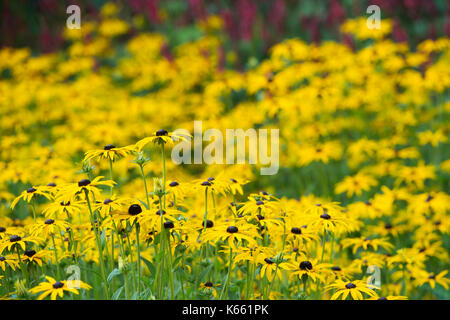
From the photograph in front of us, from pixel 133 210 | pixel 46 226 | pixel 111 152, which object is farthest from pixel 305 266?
pixel 46 226

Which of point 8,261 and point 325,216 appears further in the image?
point 325,216

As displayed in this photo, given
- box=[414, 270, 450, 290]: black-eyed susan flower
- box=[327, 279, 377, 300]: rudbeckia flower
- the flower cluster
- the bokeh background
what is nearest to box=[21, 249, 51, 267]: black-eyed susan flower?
the flower cluster

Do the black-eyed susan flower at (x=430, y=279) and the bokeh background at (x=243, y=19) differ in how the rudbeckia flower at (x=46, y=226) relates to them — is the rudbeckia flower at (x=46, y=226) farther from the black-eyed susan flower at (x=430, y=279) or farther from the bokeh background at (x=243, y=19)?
the bokeh background at (x=243, y=19)

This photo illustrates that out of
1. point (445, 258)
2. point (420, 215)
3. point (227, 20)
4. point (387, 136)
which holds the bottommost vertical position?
point (445, 258)

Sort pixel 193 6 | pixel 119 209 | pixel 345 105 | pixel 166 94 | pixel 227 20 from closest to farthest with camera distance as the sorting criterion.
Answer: pixel 119 209, pixel 345 105, pixel 166 94, pixel 227 20, pixel 193 6

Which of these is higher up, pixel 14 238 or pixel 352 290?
pixel 14 238

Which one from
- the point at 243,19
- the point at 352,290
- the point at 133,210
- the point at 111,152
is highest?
the point at 243,19

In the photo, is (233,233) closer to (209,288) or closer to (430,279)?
(209,288)

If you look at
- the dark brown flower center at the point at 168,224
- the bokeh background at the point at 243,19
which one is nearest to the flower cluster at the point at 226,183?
the dark brown flower center at the point at 168,224

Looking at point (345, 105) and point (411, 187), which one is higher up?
point (345, 105)
